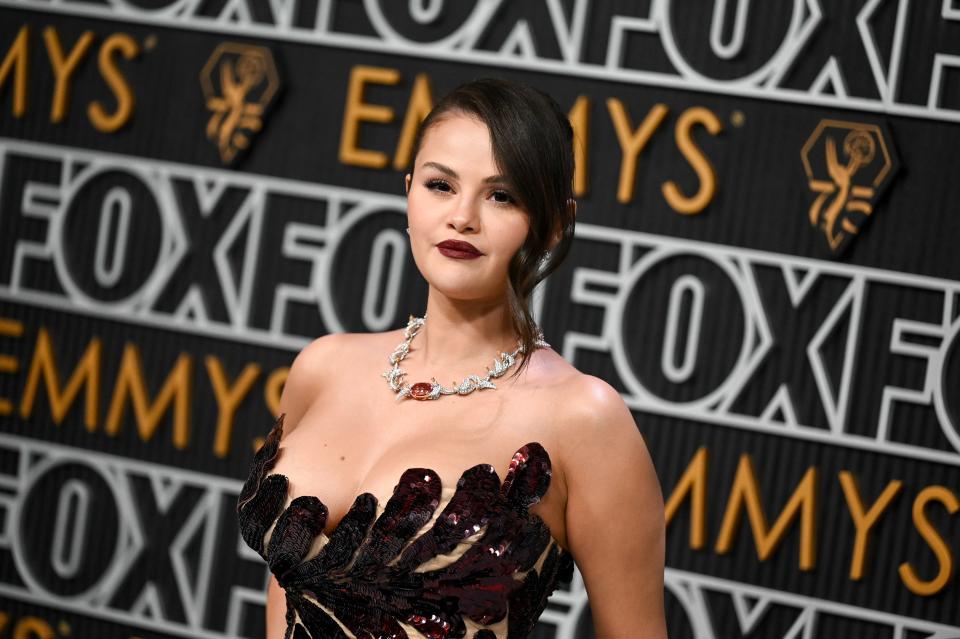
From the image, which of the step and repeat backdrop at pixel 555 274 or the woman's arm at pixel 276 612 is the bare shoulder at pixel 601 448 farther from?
the step and repeat backdrop at pixel 555 274

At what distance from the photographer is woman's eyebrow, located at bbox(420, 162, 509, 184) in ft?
5.91

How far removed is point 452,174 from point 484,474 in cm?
45

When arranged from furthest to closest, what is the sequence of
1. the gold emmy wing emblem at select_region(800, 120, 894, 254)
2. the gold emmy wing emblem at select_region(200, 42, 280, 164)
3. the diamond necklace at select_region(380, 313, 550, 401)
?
the gold emmy wing emblem at select_region(200, 42, 280, 164), the gold emmy wing emblem at select_region(800, 120, 894, 254), the diamond necklace at select_region(380, 313, 550, 401)

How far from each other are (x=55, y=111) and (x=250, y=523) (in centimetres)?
210

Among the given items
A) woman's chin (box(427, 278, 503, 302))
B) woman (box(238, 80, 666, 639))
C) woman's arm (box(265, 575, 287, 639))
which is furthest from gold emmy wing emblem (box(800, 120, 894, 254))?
woman's arm (box(265, 575, 287, 639))

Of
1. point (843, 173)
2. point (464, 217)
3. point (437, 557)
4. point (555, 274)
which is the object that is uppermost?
point (843, 173)

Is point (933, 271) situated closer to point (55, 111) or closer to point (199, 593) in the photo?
point (199, 593)

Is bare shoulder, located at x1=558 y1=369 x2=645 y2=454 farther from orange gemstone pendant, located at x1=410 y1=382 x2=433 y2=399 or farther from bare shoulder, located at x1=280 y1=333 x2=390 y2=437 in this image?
bare shoulder, located at x1=280 y1=333 x2=390 y2=437

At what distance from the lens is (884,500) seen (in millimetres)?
Answer: 2977

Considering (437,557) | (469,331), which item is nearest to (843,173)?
(469,331)

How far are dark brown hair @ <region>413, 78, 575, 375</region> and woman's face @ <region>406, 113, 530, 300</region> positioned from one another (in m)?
0.02

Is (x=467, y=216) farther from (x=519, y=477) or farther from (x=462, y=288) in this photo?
(x=519, y=477)

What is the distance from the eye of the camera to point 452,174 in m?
1.83

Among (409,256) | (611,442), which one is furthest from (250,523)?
(409,256)
